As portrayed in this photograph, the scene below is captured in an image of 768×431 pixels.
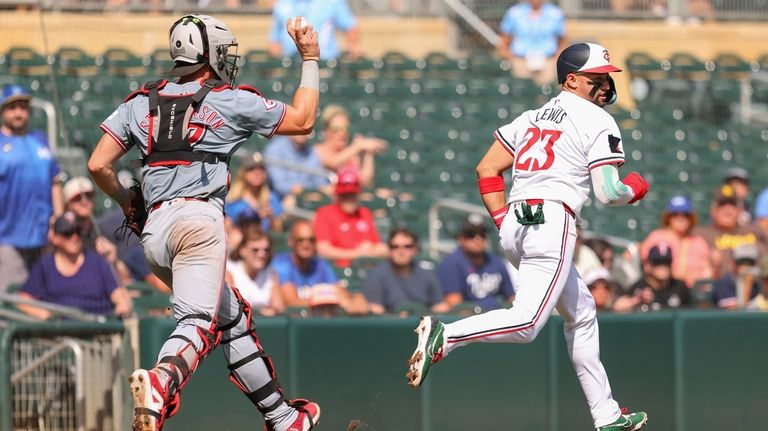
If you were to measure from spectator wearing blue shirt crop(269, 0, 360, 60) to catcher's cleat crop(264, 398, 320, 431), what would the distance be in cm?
865

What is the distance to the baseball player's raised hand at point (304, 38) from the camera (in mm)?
6883

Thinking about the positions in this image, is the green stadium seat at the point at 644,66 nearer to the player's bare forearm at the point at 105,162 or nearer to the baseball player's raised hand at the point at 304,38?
the baseball player's raised hand at the point at 304,38

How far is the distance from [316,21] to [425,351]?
30.9 feet

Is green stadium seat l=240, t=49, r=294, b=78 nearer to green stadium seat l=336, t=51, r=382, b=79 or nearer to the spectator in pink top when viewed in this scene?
green stadium seat l=336, t=51, r=382, b=79

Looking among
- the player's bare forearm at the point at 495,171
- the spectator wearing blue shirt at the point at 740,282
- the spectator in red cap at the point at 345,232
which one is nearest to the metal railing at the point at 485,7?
the spectator in red cap at the point at 345,232

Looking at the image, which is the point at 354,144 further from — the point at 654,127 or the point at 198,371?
the point at 198,371

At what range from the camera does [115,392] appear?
891cm

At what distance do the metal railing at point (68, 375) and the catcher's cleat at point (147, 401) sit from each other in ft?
7.80

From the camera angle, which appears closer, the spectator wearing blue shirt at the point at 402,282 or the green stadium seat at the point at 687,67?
the spectator wearing blue shirt at the point at 402,282

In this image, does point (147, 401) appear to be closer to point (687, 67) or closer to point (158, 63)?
point (158, 63)

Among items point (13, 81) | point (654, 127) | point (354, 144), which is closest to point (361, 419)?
point (354, 144)

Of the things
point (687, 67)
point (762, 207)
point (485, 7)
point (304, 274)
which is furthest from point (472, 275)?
point (687, 67)

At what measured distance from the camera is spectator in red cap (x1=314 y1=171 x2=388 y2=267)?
38.8ft

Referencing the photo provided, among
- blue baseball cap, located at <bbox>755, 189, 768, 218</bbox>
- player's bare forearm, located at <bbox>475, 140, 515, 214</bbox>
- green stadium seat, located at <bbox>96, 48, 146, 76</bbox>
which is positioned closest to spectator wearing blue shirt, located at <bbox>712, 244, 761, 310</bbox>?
blue baseball cap, located at <bbox>755, 189, 768, 218</bbox>
